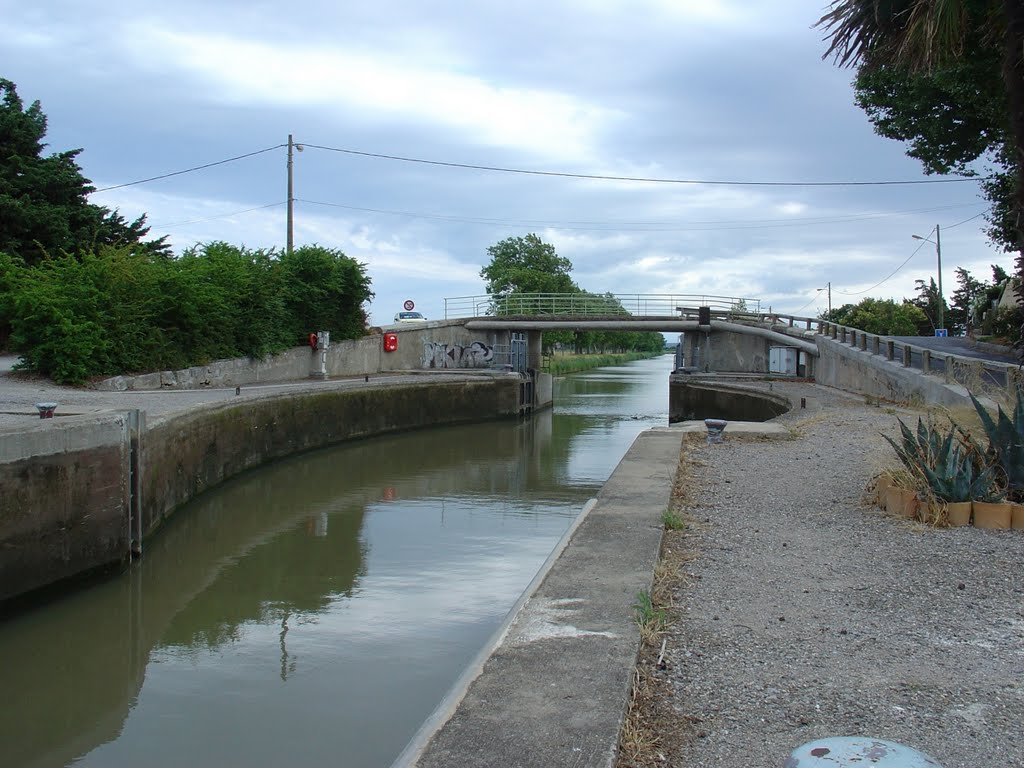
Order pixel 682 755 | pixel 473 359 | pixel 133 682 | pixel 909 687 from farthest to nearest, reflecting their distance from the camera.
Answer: pixel 473 359 < pixel 133 682 < pixel 909 687 < pixel 682 755

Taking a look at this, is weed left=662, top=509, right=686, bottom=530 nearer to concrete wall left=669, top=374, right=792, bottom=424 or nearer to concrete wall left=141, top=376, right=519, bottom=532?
concrete wall left=141, top=376, right=519, bottom=532

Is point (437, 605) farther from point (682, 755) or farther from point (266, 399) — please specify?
point (266, 399)

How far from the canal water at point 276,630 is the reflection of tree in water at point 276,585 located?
1.3 inches

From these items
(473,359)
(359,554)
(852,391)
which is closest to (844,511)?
(359,554)

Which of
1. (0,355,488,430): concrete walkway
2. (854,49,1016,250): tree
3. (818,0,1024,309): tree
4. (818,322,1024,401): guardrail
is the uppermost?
(854,49,1016,250): tree

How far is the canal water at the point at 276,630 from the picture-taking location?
5703 millimetres

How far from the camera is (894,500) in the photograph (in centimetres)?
705

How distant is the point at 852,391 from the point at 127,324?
58.1ft

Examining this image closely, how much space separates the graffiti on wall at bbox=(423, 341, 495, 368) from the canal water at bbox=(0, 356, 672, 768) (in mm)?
19408

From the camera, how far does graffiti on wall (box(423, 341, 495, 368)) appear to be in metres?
34.6

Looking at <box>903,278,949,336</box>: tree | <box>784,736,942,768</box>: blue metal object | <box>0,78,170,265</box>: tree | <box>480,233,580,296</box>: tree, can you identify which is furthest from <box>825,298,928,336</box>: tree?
<box>784,736,942,768</box>: blue metal object

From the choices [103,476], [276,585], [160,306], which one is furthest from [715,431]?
[160,306]

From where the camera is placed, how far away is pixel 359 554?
10562 millimetres

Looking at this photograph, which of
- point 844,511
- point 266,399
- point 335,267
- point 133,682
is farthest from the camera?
point 335,267
